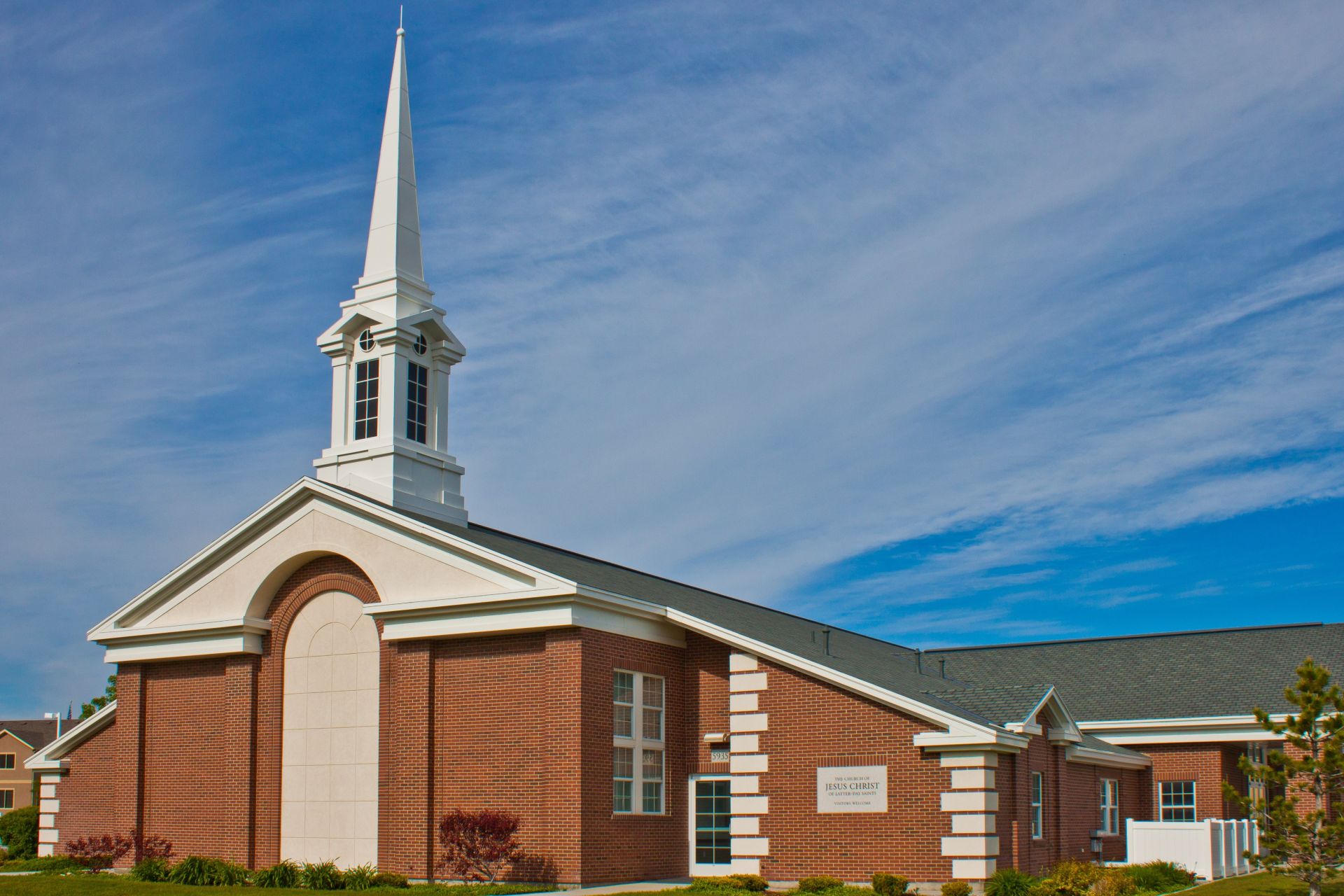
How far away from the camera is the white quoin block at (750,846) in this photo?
2853 centimetres

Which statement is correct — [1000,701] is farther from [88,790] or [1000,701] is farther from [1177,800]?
[88,790]

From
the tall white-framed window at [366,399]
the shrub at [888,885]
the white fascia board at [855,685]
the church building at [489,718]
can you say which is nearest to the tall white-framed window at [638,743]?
the church building at [489,718]

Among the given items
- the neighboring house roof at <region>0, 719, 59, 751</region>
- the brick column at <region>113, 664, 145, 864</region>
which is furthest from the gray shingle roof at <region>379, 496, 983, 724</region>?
the neighboring house roof at <region>0, 719, 59, 751</region>

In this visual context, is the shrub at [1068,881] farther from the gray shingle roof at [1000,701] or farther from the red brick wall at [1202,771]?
the red brick wall at [1202,771]

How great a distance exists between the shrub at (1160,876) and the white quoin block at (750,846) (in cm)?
759

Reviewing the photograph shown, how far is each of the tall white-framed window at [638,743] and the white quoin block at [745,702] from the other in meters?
1.85

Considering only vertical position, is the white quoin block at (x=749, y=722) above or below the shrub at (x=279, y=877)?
above

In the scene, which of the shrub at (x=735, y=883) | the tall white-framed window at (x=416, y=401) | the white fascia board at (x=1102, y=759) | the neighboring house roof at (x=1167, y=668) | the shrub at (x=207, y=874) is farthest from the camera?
the neighboring house roof at (x=1167, y=668)

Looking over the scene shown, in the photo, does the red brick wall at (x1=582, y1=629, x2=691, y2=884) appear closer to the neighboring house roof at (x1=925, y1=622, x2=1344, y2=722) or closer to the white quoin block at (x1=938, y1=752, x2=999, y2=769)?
the white quoin block at (x1=938, y1=752, x2=999, y2=769)

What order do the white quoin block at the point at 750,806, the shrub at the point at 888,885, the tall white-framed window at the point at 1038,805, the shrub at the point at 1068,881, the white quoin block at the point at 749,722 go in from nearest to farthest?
the shrub at the point at 888,885 < the shrub at the point at 1068,881 < the white quoin block at the point at 750,806 < the white quoin block at the point at 749,722 < the tall white-framed window at the point at 1038,805

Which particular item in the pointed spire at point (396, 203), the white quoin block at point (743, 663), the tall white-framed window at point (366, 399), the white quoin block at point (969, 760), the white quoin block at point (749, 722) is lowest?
the white quoin block at point (969, 760)

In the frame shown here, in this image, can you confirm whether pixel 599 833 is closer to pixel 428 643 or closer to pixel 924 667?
pixel 428 643

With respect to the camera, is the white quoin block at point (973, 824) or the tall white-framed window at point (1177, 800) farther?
the tall white-framed window at point (1177, 800)

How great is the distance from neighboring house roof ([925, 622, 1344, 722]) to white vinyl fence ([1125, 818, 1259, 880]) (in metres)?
5.58
